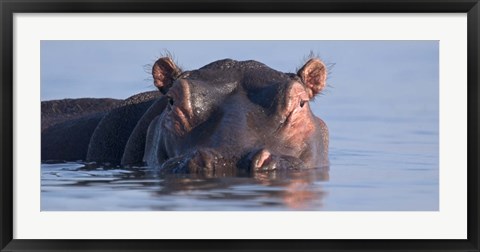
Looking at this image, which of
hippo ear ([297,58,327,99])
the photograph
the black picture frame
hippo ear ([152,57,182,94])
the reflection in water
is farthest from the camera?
hippo ear ([152,57,182,94])

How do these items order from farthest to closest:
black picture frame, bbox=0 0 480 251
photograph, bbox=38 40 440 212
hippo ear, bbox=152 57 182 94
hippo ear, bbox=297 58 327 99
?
hippo ear, bbox=152 57 182 94 → hippo ear, bbox=297 58 327 99 → photograph, bbox=38 40 440 212 → black picture frame, bbox=0 0 480 251

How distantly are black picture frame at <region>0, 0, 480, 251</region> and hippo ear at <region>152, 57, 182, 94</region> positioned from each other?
304 cm

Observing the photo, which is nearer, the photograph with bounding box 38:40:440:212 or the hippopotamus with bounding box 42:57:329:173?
the photograph with bounding box 38:40:440:212

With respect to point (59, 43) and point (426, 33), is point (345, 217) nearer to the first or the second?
point (426, 33)

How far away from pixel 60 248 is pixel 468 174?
3663 millimetres

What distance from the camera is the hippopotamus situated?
14.4 m

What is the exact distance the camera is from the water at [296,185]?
41.8ft

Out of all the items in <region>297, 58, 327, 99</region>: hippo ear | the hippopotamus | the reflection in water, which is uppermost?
<region>297, 58, 327, 99</region>: hippo ear

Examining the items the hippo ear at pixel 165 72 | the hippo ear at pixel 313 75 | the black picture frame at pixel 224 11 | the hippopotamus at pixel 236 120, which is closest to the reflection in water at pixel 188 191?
the hippopotamus at pixel 236 120

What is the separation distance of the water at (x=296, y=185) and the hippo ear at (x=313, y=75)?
930mm

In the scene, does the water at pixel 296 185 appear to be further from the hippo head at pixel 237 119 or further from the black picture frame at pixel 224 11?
the black picture frame at pixel 224 11

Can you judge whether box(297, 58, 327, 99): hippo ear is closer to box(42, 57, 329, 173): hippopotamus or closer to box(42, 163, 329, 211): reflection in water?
box(42, 57, 329, 173): hippopotamus

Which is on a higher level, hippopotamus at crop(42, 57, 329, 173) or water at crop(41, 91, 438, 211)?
hippopotamus at crop(42, 57, 329, 173)

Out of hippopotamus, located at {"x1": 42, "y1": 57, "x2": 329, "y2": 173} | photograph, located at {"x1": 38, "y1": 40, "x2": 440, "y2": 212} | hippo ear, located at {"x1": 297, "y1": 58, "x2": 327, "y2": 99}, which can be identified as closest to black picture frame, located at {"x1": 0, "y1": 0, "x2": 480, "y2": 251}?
photograph, located at {"x1": 38, "y1": 40, "x2": 440, "y2": 212}
